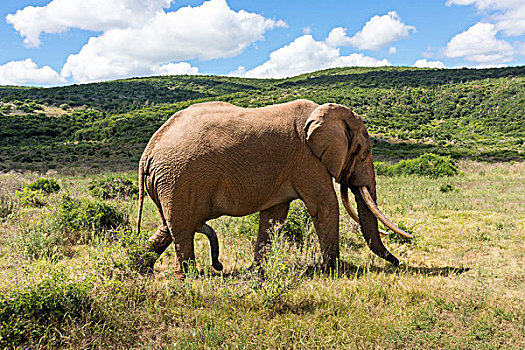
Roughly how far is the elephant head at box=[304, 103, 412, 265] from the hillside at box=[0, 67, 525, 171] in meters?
22.9

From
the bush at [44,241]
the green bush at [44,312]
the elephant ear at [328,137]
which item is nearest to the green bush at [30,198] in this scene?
the bush at [44,241]

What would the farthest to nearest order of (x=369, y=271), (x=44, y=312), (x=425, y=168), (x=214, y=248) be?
(x=425, y=168) < (x=214, y=248) < (x=369, y=271) < (x=44, y=312)

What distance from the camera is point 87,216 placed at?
26.9 ft

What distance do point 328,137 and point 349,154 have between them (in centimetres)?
79

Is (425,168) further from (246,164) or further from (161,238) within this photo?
(161,238)

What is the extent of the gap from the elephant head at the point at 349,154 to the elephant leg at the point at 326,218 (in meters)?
0.42

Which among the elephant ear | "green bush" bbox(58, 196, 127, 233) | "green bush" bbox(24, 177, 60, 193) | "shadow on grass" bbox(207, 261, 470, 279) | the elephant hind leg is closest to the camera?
the elephant ear

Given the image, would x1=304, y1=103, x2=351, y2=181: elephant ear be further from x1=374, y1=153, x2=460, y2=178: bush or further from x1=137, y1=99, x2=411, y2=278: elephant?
x1=374, y1=153, x2=460, y2=178: bush

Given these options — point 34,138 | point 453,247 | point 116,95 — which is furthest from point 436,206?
point 116,95

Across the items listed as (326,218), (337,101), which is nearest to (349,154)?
(326,218)

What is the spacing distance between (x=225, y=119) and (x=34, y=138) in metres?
52.6

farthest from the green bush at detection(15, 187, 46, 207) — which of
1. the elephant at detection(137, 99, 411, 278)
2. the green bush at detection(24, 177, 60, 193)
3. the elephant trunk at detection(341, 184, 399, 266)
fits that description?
the elephant trunk at detection(341, 184, 399, 266)

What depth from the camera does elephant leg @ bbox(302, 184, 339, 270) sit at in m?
5.69

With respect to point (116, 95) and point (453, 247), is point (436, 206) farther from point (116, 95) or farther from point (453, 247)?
point (116, 95)
